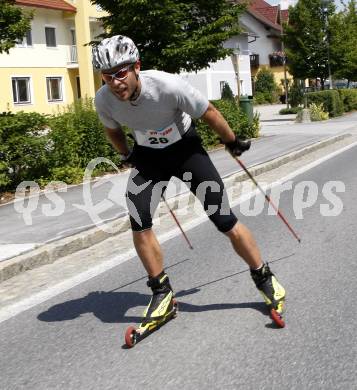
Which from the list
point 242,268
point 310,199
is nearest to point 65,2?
point 310,199

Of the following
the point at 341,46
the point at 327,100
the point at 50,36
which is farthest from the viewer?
the point at 50,36

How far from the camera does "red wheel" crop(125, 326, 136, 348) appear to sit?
3916 millimetres

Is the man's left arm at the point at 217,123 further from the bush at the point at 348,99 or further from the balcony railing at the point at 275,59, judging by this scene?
the balcony railing at the point at 275,59

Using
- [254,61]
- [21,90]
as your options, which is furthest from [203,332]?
[254,61]

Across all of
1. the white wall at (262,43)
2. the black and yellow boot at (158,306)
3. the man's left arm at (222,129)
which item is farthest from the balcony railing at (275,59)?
the black and yellow boot at (158,306)

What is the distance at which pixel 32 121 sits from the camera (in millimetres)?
A: 10305

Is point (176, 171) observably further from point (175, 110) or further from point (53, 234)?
point (53, 234)

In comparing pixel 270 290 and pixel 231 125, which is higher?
pixel 231 125

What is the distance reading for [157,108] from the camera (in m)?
4.02

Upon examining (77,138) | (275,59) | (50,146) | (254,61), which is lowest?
(50,146)

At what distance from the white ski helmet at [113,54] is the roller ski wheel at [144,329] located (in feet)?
5.28

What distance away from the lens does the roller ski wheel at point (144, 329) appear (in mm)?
3930

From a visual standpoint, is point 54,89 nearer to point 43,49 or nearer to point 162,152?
point 43,49

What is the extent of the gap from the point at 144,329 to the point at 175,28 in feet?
41.3
